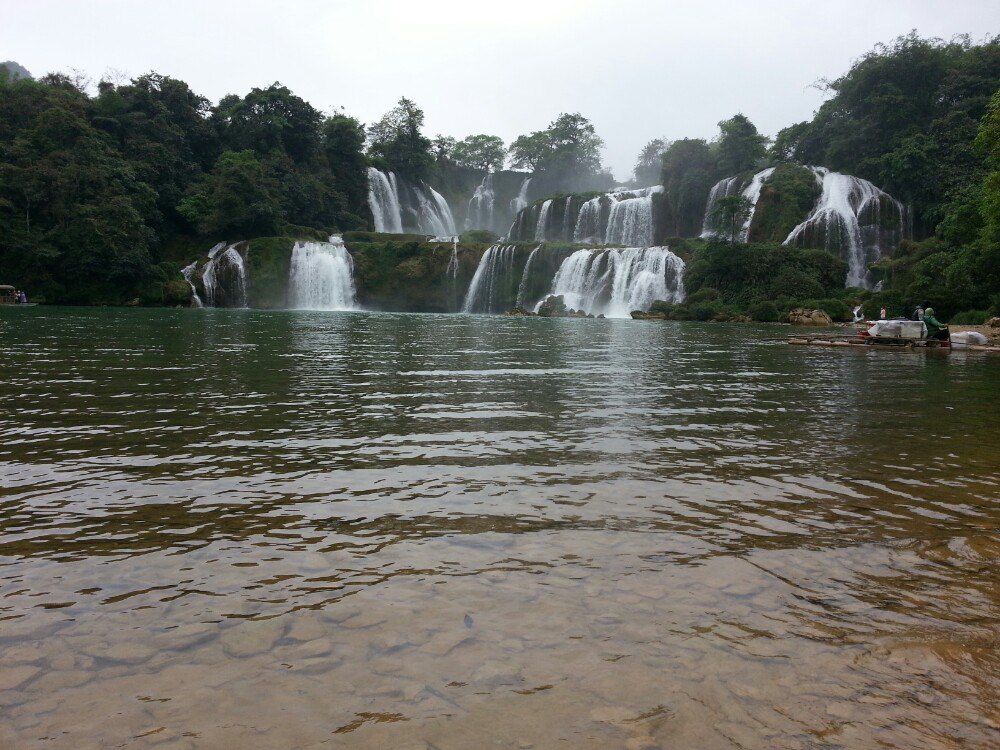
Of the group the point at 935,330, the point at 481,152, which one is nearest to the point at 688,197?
the point at 935,330

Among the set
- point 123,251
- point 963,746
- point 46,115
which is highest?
point 46,115

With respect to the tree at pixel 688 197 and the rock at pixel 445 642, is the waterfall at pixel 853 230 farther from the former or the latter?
the rock at pixel 445 642

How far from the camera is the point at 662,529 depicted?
3943mm

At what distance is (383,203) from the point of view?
6406 cm

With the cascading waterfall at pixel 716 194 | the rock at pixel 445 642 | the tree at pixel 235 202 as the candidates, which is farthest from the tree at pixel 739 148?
the rock at pixel 445 642

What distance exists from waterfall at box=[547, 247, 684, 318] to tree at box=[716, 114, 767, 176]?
1986 cm

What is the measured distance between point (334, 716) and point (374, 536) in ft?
5.20

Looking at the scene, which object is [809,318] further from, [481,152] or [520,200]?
[481,152]

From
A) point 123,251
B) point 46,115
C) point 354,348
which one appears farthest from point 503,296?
point 46,115

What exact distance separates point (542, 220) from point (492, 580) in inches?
2104

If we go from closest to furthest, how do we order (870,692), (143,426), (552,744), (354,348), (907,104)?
1. (552,744)
2. (870,692)
3. (143,426)
4. (354,348)
5. (907,104)

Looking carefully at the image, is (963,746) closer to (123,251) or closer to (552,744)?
(552,744)

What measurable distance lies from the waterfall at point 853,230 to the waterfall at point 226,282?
1504 inches

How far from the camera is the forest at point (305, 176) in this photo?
4019 centimetres
